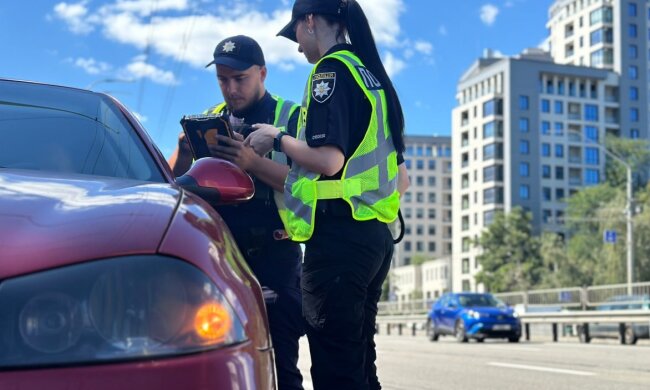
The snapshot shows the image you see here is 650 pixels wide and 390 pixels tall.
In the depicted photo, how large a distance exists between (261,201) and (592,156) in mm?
114701

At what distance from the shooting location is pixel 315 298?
3.13 m

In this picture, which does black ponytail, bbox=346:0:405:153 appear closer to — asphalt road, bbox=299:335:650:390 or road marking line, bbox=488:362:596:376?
asphalt road, bbox=299:335:650:390

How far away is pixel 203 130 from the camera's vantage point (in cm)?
370

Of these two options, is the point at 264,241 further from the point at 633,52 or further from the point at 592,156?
the point at 633,52

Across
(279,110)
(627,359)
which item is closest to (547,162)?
(627,359)

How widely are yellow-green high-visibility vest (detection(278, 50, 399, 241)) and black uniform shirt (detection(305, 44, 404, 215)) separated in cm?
2

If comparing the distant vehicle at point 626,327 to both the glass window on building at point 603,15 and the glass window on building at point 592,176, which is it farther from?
the glass window on building at point 603,15

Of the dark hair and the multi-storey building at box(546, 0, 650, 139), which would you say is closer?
the dark hair

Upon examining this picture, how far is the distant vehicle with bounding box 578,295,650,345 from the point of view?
21.5 meters

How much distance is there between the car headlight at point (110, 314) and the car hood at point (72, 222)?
34mm

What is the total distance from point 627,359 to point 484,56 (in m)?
119

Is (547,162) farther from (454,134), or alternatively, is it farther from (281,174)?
(281,174)

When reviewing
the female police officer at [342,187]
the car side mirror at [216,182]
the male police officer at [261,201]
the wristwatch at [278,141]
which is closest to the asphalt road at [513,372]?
the male police officer at [261,201]

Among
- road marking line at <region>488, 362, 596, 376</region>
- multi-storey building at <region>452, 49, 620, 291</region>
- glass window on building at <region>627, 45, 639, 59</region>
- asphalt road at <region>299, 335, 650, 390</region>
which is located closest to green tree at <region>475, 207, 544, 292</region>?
multi-storey building at <region>452, 49, 620, 291</region>
